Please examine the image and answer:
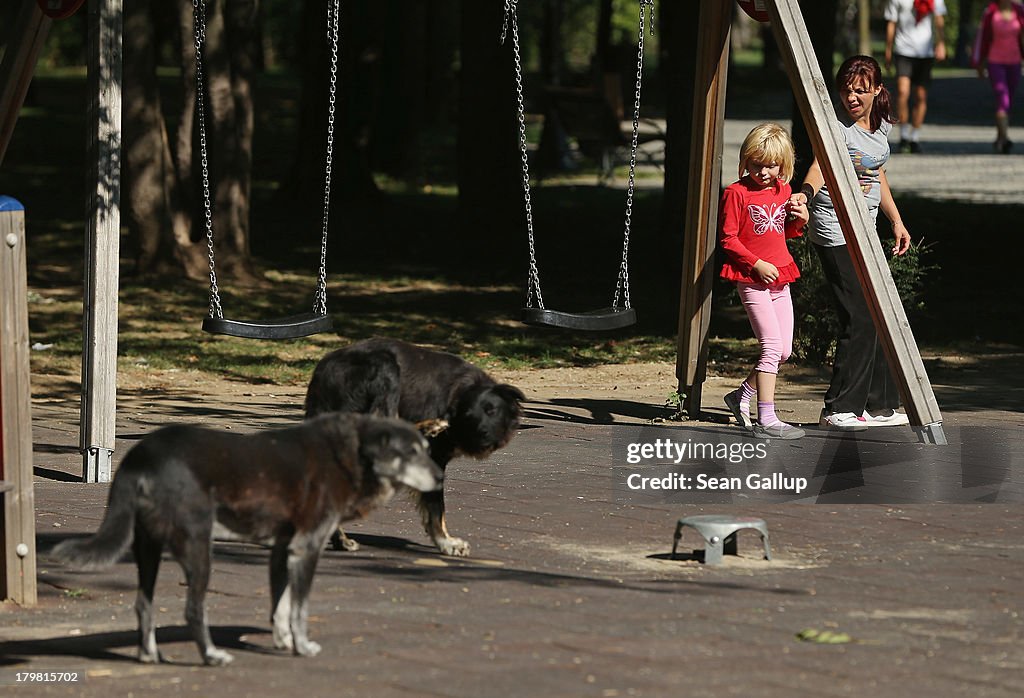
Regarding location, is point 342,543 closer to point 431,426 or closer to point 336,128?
point 431,426

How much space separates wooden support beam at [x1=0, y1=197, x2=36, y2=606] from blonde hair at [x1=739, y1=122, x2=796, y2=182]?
15.2 ft

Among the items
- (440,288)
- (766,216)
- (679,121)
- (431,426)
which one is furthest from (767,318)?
(440,288)

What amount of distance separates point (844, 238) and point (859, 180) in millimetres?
426

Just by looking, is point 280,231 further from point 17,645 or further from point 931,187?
point 17,645

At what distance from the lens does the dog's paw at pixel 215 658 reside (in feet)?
17.9

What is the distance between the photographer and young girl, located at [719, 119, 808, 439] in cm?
988

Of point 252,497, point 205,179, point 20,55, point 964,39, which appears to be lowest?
point 252,497

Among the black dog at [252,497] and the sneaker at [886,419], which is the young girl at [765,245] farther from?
the black dog at [252,497]

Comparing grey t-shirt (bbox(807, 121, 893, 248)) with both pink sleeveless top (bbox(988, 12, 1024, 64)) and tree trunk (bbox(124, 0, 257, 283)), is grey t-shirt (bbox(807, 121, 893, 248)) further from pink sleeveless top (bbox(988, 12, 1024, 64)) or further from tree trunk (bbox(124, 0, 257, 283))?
pink sleeveless top (bbox(988, 12, 1024, 64))

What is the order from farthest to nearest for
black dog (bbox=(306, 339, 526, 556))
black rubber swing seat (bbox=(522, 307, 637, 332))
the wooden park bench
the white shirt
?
the wooden park bench
the white shirt
black rubber swing seat (bbox=(522, 307, 637, 332))
black dog (bbox=(306, 339, 526, 556))

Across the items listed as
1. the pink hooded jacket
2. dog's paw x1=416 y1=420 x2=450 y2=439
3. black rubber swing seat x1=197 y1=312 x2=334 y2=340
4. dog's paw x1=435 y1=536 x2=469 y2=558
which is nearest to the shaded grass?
black rubber swing seat x1=197 y1=312 x2=334 y2=340

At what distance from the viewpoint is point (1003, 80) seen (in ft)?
84.5

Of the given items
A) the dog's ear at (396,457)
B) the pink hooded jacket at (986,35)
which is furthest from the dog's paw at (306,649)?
the pink hooded jacket at (986,35)

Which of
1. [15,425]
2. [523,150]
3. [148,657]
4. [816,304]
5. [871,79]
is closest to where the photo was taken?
[148,657]
